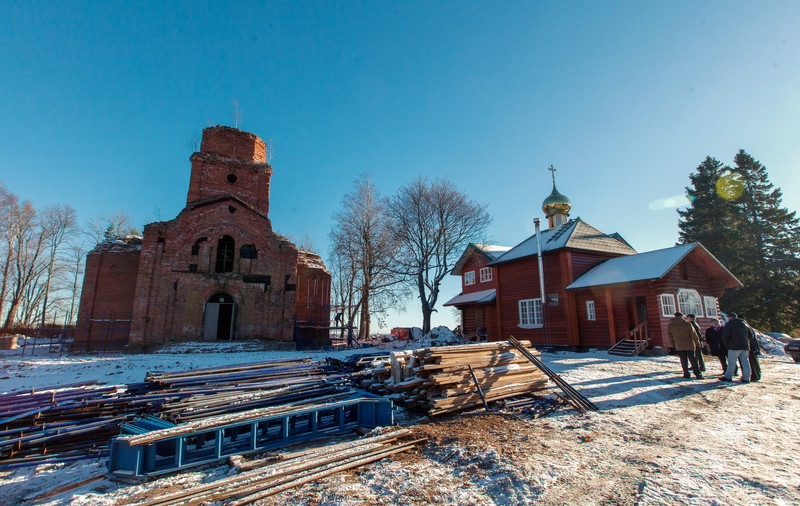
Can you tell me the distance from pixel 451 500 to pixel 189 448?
3.99 m

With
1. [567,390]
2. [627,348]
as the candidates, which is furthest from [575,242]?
[567,390]

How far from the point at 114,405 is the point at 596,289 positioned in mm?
17130

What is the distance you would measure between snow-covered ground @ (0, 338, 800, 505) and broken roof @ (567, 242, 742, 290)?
8159 millimetres

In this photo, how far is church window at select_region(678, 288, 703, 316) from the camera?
15594 millimetres

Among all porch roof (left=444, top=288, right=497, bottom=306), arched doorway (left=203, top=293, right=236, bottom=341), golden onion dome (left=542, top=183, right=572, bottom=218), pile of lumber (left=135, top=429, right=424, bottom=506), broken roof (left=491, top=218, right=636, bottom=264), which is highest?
golden onion dome (left=542, top=183, right=572, bottom=218)

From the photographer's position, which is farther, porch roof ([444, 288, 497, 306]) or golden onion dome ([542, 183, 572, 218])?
golden onion dome ([542, 183, 572, 218])

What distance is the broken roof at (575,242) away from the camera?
1892cm

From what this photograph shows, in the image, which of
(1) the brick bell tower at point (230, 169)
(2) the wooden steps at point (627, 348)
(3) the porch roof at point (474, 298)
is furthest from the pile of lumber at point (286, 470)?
(3) the porch roof at point (474, 298)

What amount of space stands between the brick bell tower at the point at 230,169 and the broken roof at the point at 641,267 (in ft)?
Result: 56.2

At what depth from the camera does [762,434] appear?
5.32 meters

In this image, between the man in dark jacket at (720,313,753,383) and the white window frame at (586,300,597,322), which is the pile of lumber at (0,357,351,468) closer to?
the man in dark jacket at (720,313,753,383)

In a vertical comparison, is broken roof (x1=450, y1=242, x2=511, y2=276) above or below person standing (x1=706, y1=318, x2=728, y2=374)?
above

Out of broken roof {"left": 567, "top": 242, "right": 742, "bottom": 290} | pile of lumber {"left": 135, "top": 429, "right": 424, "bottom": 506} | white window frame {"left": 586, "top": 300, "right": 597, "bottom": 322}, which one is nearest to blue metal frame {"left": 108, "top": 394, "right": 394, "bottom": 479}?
pile of lumber {"left": 135, "top": 429, "right": 424, "bottom": 506}

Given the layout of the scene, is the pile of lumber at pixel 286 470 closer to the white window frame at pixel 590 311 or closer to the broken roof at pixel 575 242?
the white window frame at pixel 590 311
